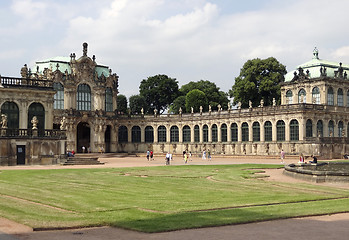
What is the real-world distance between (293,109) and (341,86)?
47.4ft

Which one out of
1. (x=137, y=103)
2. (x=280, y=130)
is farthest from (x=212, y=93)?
(x=280, y=130)

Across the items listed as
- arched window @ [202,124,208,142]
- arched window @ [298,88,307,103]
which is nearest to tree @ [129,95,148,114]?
arched window @ [202,124,208,142]

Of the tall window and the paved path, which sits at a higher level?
the tall window

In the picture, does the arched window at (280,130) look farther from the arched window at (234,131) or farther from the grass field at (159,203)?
the grass field at (159,203)

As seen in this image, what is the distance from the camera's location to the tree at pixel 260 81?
104 meters

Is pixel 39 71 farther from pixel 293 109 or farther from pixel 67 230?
pixel 67 230

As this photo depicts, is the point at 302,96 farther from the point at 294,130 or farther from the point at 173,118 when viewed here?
the point at 173,118

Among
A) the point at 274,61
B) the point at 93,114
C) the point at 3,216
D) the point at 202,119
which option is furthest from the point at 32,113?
the point at 274,61

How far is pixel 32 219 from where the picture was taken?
17.0 metres

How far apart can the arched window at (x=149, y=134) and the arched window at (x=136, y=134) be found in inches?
51.2

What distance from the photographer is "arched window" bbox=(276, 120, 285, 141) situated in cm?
8079

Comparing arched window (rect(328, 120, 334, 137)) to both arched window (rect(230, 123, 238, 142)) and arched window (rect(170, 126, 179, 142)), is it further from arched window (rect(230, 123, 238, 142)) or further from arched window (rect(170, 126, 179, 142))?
arched window (rect(170, 126, 179, 142))

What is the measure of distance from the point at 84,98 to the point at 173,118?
18.6 meters

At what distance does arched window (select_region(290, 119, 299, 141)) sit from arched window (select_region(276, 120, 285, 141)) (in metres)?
1.59
